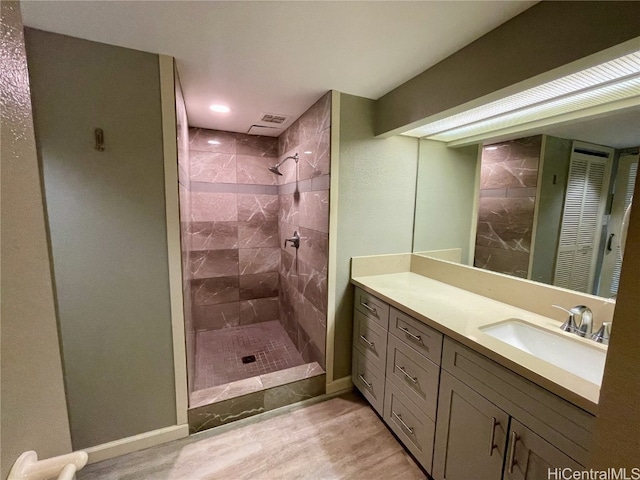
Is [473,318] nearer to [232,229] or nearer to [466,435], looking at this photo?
[466,435]

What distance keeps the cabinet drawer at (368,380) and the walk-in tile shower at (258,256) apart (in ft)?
0.90

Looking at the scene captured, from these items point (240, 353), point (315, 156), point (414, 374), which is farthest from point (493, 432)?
point (240, 353)

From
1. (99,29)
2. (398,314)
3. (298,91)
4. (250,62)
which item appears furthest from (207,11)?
(398,314)

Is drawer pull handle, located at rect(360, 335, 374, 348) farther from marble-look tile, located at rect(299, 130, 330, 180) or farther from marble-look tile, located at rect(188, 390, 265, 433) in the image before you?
marble-look tile, located at rect(299, 130, 330, 180)

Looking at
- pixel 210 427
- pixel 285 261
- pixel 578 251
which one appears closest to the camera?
pixel 578 251

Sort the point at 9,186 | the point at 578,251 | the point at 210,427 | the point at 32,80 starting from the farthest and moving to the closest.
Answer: the point at 210,427
the point at 578,251
the point at 32,80
the point at 9,186

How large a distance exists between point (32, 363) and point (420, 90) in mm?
1911

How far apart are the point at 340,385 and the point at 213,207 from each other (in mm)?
2226

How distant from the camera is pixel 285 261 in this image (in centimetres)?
311

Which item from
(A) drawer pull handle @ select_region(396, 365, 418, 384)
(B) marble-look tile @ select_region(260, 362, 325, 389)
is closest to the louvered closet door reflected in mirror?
(A) drawer pull handle @ select_region(396, 365, 418, 384)

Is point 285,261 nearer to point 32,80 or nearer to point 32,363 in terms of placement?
point 32,80

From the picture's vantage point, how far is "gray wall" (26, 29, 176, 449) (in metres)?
1.29

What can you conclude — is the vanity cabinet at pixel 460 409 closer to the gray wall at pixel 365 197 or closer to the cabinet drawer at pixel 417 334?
the cabinet drawer at pixel 417 334

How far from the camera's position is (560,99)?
1287 millimetres
